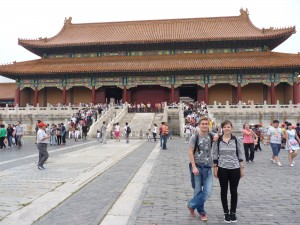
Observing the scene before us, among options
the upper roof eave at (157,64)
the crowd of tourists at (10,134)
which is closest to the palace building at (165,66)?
the upper roof eave at (157,64)

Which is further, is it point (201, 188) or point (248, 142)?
point (248, 142)

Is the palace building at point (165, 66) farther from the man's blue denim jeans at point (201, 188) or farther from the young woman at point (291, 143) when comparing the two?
the man's blue denim jeans at point (201, 188)

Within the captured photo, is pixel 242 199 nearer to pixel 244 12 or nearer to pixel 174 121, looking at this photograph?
pixel 174 121

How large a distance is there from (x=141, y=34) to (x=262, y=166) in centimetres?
2919

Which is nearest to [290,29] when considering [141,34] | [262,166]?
[141,34]

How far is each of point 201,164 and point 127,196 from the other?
1770mm

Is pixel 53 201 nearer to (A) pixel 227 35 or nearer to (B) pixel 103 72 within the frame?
(B) pixel 103 72

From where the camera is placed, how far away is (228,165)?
4402mm

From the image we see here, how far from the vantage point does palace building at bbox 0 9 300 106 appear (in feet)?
103

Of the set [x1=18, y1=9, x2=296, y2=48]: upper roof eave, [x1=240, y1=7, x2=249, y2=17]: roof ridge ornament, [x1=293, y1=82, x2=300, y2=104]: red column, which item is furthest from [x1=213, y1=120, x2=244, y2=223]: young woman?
[x1=240, y1=7, x2=249, y2=17]: roof ridge ornament

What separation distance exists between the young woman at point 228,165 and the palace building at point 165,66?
87.3ft

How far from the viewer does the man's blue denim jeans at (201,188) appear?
14.7ft

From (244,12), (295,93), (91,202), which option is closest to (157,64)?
(244,12)

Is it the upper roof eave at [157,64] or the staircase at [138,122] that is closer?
the staircase at [138,122]
